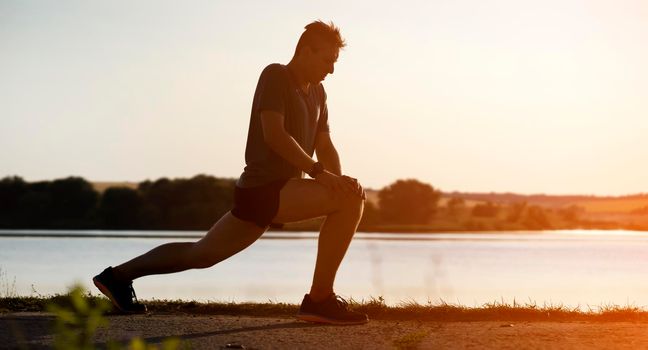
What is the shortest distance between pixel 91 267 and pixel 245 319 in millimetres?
10594

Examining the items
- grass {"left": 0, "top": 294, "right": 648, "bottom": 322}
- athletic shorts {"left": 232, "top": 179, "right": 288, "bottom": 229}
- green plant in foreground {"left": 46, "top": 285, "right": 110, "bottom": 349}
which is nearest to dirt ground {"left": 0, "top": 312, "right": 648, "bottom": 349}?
grass {"left": 0, "top": 294, "right": 648, "bottom": 322}

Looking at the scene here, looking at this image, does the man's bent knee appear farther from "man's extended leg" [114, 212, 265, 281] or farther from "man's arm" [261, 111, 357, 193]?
"man's extended leg" [114, 212, 265, 281]

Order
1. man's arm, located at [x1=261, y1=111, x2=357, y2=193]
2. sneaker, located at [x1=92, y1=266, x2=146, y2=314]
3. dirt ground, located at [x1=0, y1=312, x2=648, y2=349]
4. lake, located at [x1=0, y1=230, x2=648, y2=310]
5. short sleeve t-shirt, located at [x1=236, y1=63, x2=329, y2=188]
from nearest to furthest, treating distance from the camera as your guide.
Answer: dirt ground, located at [x1=0, y1=312, x2=648, y2=349] → man's arm, located at [x1=261, y1=111, x2=357, y2=193] → short sleeve t-shirt, located at [x1=236, y1=63, x2=329, y2=188] → sneaker, located at [x1=92, y1=266, x2=146, y2=314] → lake, located at [x1=0, y1=230, x2=648, y2=310]

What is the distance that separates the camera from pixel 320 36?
5609 millimetres

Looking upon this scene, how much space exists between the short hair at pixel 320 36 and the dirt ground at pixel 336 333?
5.68 feet

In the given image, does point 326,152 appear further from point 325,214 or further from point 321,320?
point 321,320

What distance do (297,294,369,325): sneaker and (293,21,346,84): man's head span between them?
138 cm

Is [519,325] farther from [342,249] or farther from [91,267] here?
[91,267]

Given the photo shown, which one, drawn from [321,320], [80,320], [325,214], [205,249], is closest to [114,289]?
[205,249]

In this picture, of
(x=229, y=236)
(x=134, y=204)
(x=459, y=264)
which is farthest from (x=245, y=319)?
(x=134, y=204)

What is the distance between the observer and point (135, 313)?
6082mm

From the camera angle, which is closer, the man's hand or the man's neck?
the man's hand

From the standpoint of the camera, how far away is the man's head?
18.4 feet

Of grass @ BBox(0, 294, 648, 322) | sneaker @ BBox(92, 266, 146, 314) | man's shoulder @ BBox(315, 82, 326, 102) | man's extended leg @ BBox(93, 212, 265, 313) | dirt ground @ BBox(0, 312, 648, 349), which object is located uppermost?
man's shoulder @ BBox(315, 82, 326, 102)
